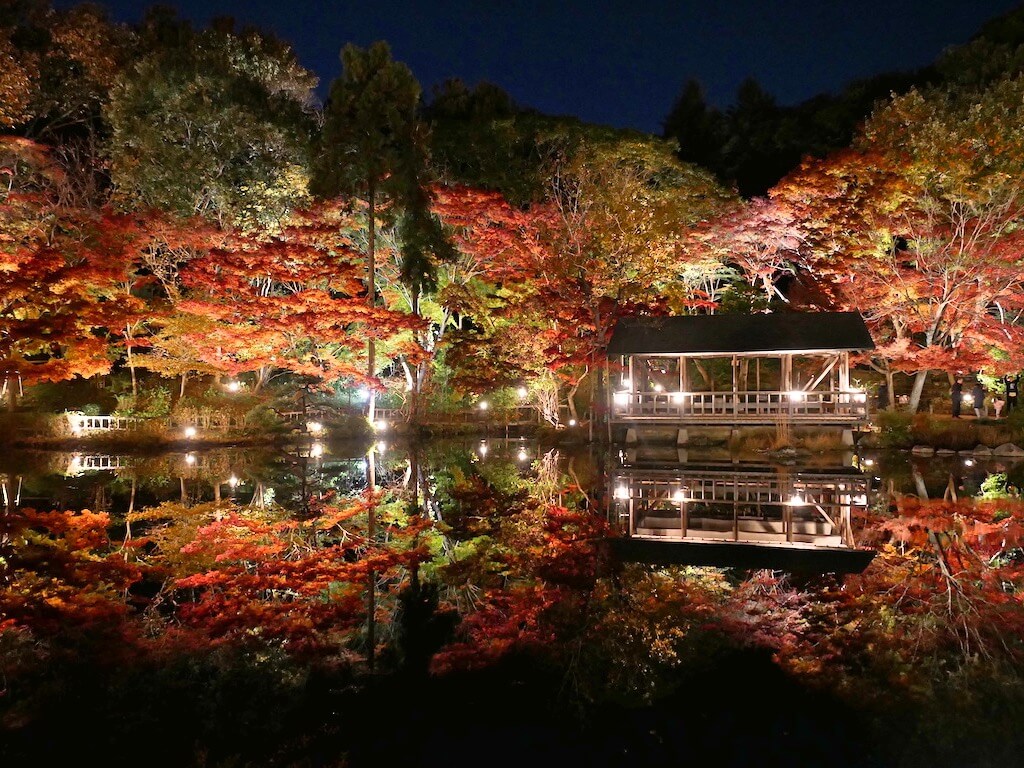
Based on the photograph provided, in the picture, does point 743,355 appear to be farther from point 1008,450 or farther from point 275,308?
point 275,308

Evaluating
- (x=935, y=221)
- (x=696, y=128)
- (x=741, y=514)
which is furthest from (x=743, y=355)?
(x=696, y=128)

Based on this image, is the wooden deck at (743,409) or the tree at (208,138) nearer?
the wooden deck at (743,409)

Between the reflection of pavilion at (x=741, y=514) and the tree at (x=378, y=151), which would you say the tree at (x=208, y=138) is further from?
the reflection of pavilion at (x=741, y=514)

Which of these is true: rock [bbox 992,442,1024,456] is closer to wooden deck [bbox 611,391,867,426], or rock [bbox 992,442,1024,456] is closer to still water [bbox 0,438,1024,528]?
still water [bbox 0,438,1024,528]

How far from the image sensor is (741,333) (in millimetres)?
19406

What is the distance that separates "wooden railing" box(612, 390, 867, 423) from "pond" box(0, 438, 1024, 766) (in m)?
6.09

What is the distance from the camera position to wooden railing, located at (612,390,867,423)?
1809cm

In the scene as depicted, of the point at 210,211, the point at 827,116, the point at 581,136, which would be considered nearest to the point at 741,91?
the point at 827,116

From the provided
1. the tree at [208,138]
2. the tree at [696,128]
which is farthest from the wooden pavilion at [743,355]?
the tree at [696,128]

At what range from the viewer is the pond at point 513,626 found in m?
4.26

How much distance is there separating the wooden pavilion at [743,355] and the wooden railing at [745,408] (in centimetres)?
2

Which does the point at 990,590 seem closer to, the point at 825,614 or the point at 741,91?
the point at 825,614

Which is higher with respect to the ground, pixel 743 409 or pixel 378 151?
pixel 378 151

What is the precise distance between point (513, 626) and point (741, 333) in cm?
1529
